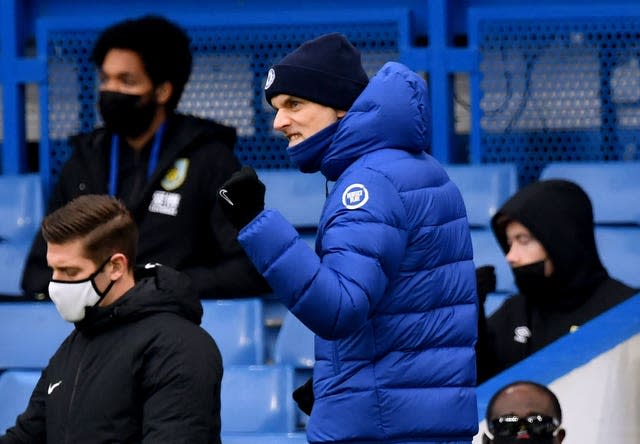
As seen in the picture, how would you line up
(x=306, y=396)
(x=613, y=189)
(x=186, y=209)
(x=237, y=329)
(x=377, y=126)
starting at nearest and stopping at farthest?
(x=377, y=126) → (x=306, y=396) → (x=237, y=329) → (x=186, y=209) → (x=613, y=189)

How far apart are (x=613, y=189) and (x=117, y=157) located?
6.61ft

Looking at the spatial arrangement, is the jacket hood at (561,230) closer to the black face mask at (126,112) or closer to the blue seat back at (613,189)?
the blue seat back at (613,189)

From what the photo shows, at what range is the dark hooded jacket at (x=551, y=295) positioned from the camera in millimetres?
5188

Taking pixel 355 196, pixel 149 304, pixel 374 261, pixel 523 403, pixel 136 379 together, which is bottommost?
pixel 523 403

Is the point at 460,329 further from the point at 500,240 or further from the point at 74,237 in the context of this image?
the point at 500,240

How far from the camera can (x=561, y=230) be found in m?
5.22

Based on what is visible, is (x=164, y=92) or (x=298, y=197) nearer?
(x=164, y=92)

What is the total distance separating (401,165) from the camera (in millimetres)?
3422

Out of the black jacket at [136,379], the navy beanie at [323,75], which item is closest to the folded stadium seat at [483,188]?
the black jacket at [136,379]

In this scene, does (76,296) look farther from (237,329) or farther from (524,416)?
(237,329)

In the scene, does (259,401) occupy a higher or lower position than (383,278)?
lower

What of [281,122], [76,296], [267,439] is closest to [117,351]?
[76,296]

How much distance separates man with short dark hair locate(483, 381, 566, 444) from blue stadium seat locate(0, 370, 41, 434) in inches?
77.9

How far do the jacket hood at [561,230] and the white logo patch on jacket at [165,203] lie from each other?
4.15ft
